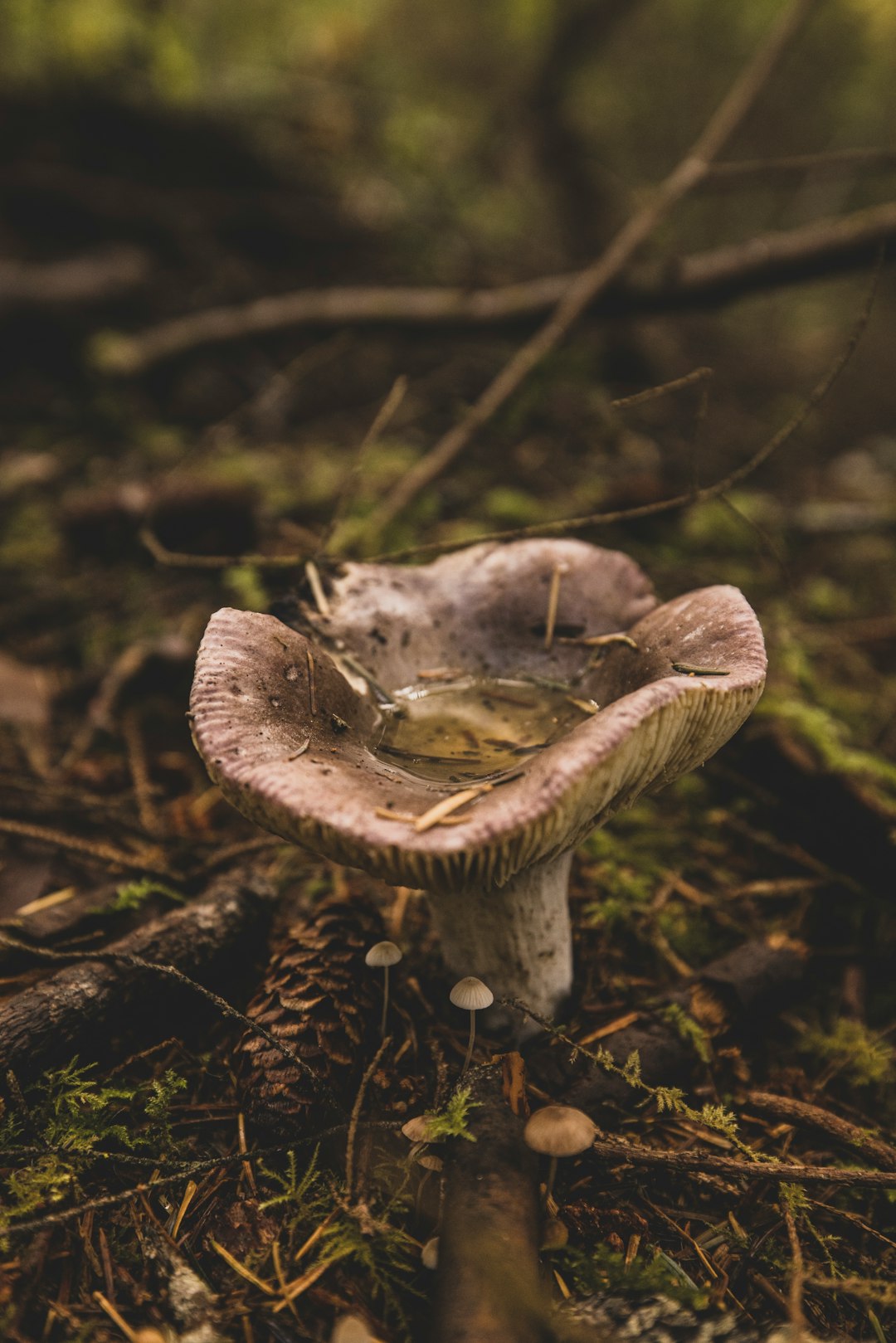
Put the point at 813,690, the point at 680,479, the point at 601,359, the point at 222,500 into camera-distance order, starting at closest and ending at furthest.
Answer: the point at 813,690, the point at 222,500, the point at 680,479, the point at 601,359

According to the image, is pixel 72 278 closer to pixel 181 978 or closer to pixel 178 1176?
pixel 181 978

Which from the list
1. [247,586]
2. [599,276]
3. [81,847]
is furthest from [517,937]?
[599,276]

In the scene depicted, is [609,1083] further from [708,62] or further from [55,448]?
[708,62]

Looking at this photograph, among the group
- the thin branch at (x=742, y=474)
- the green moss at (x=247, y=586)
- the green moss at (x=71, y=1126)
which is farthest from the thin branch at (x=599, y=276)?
the green moss at (x=71, y=1126)

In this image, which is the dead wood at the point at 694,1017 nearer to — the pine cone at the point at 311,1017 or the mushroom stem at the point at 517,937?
the mushroom stem at the point at 517,937

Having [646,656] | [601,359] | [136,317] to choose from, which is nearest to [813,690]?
[646,656]

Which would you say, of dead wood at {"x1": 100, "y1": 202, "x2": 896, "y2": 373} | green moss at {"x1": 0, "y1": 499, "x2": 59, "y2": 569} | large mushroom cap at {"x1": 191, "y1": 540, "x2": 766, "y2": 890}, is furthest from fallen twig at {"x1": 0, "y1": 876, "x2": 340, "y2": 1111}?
dead wood at {"x1": 100, "y1": 202, "x2": 896, "y2": 373}
